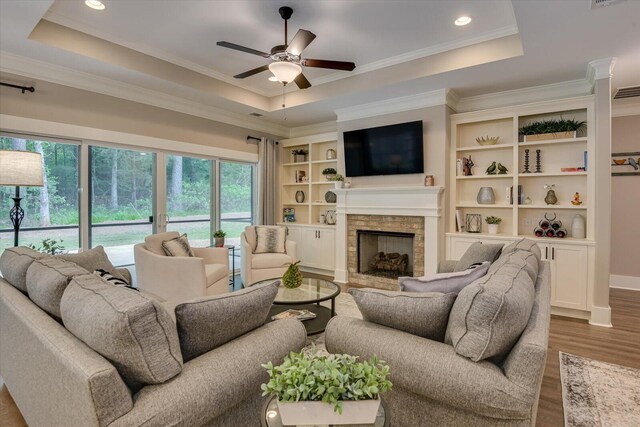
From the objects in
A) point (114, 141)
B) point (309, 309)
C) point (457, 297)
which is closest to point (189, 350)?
point (457, 297)

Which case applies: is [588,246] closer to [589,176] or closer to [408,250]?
[589,176]

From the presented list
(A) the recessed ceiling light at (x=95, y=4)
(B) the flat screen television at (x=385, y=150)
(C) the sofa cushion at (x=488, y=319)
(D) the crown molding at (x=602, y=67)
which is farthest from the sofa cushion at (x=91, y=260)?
(D) the crown molding at (x=602, y=67)

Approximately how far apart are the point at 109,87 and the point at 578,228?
575 centimetres

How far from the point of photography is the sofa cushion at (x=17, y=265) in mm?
1937

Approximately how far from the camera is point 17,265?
201 centimetres

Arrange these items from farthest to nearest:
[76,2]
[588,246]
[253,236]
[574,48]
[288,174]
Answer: [288,174] < [253,236] < [588,246] < [574,48] < [76,2]

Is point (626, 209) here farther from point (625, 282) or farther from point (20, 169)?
point (20, 169)

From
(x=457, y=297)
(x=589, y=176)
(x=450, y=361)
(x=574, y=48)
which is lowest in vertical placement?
(x=450, y=361)

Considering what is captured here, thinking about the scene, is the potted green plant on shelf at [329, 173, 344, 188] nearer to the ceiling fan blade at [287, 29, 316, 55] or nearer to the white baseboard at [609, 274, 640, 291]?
the ceiling fan blade at [287, 29, 316, 55]

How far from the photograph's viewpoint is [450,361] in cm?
135

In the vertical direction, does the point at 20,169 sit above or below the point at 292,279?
above

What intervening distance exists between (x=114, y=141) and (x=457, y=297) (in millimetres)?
4250

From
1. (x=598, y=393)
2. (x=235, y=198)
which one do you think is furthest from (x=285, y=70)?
(x=598, y=393)

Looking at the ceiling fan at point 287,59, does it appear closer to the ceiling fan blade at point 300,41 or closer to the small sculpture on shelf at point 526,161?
the ceiling fan blade at point 300,41
